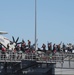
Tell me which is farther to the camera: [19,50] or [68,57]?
[19,50]

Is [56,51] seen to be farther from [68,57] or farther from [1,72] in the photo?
[1,72]

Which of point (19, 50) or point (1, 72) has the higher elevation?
point (19, 50)

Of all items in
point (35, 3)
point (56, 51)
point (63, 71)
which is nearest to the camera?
point (63, 71)

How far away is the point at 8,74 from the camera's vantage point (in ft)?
113

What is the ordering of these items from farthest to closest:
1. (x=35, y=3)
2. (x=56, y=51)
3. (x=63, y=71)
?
(x=35, y=3), (x=56, y=51), (x=63, y=71)

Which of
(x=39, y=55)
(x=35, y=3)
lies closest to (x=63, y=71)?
(x=39, y=55)

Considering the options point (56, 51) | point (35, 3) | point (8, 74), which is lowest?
point (8, 74)

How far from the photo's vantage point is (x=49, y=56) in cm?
3366

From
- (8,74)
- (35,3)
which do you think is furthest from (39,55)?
(35,3)

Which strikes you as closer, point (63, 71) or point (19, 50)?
point (63, 71)

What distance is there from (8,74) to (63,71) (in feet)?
18.4

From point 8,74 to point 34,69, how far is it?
2.71m

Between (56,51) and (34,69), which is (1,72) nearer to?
(34,69)

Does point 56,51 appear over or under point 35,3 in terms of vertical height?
under
